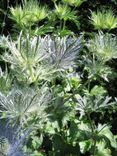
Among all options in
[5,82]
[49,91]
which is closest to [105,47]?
[49,91]

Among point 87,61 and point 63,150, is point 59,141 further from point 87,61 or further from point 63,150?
point 87,61

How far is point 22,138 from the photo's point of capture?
1.42 metres

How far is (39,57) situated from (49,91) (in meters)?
0.30

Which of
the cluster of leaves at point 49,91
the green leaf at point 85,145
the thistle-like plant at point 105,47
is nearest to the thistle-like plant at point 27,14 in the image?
the cluster of leaves at point 49,91

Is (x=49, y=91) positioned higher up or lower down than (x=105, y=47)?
lower down

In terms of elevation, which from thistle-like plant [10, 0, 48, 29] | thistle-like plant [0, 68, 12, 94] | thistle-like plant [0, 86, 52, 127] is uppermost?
thistle-like plant [10, 0, 48, 29]

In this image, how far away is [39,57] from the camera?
1.51 m

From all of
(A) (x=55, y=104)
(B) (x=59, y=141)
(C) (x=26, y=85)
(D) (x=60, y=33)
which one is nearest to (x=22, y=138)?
(C) (x=26, y=85)

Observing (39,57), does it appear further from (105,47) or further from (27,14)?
(27,14)

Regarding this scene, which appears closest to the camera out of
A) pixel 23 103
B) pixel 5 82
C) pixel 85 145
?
pixel 23 103

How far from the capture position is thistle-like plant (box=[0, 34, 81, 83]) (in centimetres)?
150

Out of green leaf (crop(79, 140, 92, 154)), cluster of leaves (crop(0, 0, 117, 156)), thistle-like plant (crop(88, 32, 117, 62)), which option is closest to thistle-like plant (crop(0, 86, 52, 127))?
cluster of leaves (crop(0, 0, 117, 156))

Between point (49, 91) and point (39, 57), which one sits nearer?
point (39, 57)

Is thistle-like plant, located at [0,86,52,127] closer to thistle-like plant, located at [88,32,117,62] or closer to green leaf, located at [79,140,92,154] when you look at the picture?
thistle-like plant, located at [88,32,117,62]
